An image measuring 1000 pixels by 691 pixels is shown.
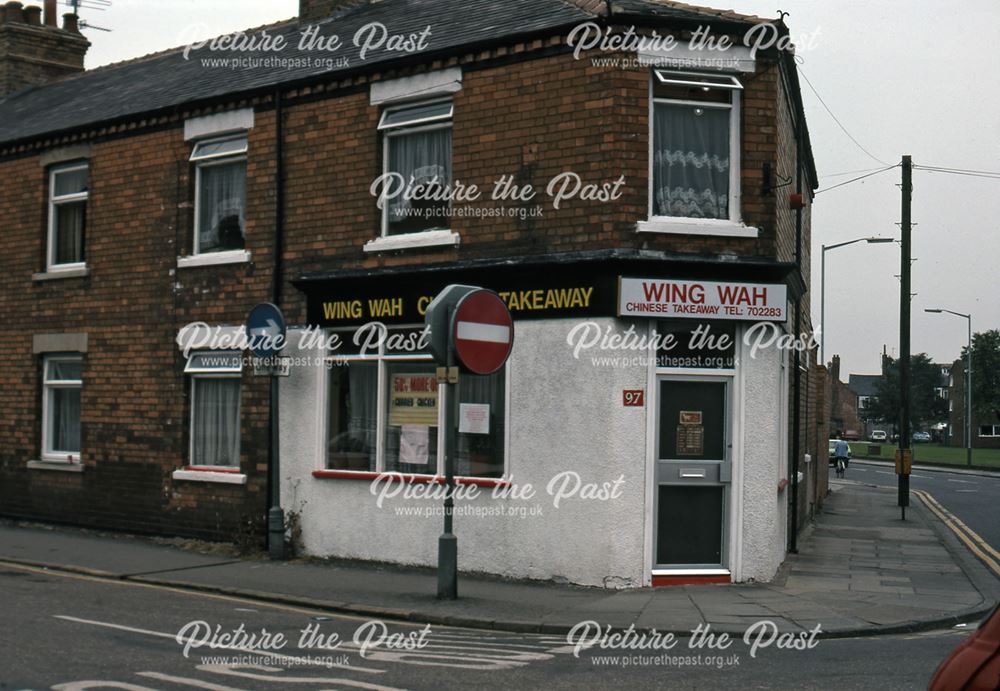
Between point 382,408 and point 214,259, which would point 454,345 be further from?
point 214,259

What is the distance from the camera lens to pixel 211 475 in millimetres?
15461

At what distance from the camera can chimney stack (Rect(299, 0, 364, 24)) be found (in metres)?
18.2

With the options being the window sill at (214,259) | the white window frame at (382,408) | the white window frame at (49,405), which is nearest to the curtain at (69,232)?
the white window frame at (49,405)

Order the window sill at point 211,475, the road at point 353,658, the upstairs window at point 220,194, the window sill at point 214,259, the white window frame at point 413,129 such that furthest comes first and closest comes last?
the upstairs window at point 220,194, the window sill at point 214,259, the window sill at point 211,475, the white window frame at point 413,129, the road at point 353,658

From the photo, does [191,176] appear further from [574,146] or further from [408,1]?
[574,146]

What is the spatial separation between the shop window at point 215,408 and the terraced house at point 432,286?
41mm

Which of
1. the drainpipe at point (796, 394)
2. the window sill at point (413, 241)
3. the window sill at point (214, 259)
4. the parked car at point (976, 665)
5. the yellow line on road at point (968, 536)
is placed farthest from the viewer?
the yellow line on road at point (968, 536)

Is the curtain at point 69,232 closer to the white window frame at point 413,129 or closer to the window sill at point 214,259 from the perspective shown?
the window sill at point 214,259

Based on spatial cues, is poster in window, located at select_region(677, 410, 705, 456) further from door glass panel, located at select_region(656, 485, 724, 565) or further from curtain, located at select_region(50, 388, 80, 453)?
curtain, located at select_region(50, 388, 80, 453)

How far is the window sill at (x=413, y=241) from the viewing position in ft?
44.2

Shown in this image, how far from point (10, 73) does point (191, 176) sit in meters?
9.98

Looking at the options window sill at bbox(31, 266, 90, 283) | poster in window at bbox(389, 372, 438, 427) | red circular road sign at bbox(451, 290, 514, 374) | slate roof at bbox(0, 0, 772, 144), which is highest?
slate roof at bbox(0, 0, 772, 144)

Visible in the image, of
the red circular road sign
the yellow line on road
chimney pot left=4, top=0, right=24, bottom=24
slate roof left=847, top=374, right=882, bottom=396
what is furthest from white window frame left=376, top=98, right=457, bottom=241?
slate roof left=847, top=374, right=882, bottom=396

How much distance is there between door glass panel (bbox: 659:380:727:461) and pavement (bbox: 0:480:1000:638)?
146cm
